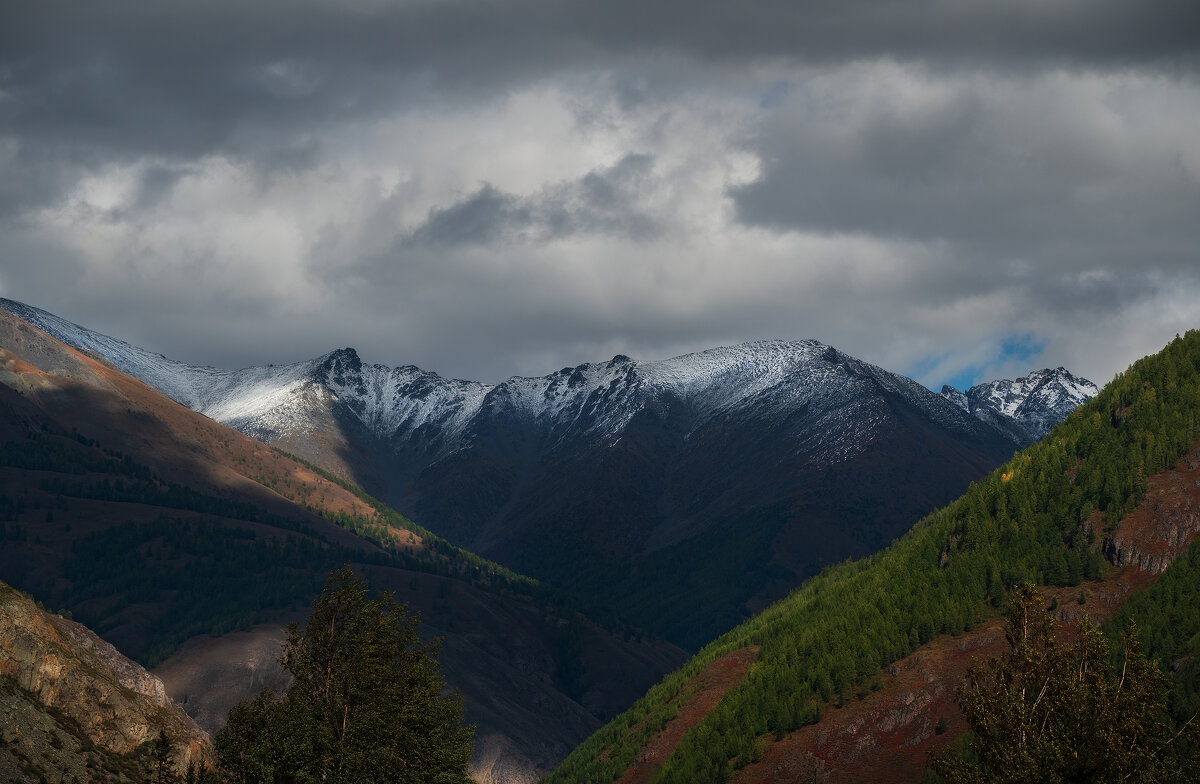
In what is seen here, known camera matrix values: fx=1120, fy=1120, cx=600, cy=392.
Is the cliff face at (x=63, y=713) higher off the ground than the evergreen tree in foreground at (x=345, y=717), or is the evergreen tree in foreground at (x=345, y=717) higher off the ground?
the evergreen tree in foreground at (x=345, y=717)

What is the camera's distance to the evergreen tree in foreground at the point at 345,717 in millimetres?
76688

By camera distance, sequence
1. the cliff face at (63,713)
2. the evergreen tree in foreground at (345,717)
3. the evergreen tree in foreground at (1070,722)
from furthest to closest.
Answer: the cliff face at (63,713)
the evergreen tree in foreground at (345,717)
the evergreen tree in foreground at (1070,722)

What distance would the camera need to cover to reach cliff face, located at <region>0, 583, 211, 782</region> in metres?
124

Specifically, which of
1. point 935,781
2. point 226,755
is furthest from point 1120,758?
point 935,781

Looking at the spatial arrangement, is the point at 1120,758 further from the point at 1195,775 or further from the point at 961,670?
the point at 961,670

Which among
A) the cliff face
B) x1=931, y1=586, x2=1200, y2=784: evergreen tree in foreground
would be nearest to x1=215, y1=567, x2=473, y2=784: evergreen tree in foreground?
x1=931, y1=586, x2=1200, y2=784: evergreen tree in foreground

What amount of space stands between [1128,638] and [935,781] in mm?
111505

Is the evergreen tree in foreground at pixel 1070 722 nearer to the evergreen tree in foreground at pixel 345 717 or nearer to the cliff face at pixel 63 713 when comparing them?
the evergreen tree in foreground at pixel 345 717

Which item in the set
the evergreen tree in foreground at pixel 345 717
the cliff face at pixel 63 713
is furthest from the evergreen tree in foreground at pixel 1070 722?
the cliff face at pixel 63 713

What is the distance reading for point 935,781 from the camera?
16025 cm

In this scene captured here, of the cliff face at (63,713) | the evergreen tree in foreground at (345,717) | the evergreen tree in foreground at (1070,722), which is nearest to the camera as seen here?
the evergreen tree in foreground at (1070,722)

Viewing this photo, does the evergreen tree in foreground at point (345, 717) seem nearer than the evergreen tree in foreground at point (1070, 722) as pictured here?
No

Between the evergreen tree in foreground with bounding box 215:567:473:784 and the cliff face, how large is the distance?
51774mm

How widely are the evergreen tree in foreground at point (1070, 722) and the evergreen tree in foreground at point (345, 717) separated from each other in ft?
127
